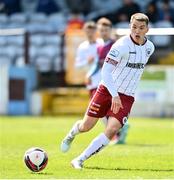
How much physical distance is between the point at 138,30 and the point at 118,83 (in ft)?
2.72

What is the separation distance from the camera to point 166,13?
27.2 metres

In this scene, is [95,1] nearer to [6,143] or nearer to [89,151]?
[6,143]

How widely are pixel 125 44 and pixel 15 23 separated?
17.9 meters

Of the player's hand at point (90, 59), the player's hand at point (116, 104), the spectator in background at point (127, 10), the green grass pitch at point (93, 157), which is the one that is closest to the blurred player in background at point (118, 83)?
the player's hand at point (116, 104)

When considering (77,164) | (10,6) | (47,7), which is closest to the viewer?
(77,164)

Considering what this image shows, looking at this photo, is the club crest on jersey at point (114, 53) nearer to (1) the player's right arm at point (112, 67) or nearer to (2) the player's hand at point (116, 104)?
(1) the player's right arm at point (112, 67)

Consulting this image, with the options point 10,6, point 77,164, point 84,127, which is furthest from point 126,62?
point 10,6

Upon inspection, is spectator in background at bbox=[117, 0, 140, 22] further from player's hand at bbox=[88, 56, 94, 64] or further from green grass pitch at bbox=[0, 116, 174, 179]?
player's hand at bbox=[88, 56, 94, 64]

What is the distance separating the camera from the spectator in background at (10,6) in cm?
2920

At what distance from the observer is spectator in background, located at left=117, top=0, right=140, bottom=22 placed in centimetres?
2647

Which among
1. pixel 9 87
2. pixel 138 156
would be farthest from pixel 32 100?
pixel 138 156

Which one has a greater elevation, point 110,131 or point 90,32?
point 90,32

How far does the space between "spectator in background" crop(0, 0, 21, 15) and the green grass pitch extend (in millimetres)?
7419

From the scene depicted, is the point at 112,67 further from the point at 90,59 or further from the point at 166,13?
the point at 166,13
